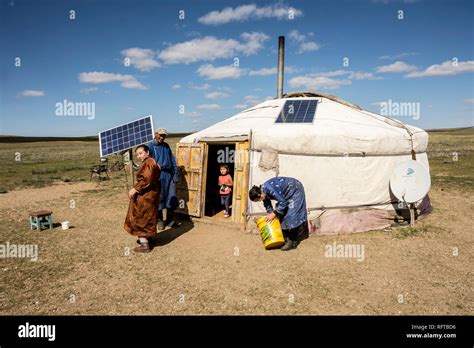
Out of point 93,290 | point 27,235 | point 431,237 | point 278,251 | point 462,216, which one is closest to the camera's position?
point 93,290

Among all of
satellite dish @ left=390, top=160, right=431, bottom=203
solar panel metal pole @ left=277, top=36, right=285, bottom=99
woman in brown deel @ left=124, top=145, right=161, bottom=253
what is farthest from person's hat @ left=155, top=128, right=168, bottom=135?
satellite dish @ left=390, top=160, right=431, bottom=203

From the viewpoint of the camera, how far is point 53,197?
12469 millimetres

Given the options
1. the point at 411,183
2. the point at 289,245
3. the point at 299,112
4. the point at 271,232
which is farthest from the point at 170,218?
the point at 411,183

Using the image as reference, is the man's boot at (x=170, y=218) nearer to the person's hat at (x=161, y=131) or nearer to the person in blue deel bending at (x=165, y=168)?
the person in blue deel bending at (x=165, y=168)

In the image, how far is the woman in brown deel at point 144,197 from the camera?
592cm

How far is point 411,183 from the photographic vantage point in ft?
24.9

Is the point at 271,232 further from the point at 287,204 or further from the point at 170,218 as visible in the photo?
the point at 170,218

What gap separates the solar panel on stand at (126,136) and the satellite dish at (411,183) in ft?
20.7

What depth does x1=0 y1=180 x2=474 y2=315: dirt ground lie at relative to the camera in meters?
4.52

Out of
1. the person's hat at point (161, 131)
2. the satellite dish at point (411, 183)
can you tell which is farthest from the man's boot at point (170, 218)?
the satellite dish at point (411, 183)

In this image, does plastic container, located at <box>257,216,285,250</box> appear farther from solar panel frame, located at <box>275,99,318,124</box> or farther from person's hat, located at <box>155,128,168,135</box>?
person's hat, located at <box>155,128,168,135</box>
